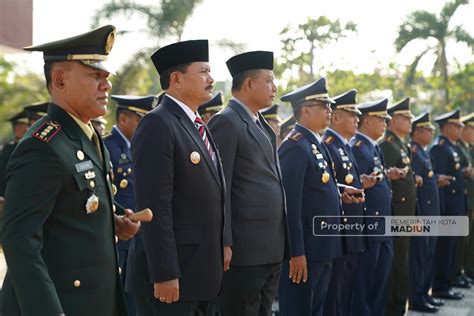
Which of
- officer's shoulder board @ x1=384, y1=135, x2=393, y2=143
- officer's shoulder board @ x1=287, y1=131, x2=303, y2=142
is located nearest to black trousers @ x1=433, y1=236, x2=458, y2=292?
officer's shoulder board @ x1=384, y1=135, x2=393, y2=143

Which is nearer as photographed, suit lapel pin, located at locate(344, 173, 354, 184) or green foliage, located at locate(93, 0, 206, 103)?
suit lapel pin, located at locate(344, 173, 354, 184)

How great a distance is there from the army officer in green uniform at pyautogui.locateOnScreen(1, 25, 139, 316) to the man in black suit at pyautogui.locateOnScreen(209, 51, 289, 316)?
1.28 metres

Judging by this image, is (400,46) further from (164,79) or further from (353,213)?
(164,79)

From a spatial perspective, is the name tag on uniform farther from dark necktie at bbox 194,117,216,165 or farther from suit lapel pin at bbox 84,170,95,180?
dark necktie at bbox 194,117,216,165

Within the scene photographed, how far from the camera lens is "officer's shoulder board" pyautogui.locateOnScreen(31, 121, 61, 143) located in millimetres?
2484

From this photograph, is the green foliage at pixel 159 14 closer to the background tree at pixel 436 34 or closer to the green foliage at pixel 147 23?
the green foliage at pixel 147 23

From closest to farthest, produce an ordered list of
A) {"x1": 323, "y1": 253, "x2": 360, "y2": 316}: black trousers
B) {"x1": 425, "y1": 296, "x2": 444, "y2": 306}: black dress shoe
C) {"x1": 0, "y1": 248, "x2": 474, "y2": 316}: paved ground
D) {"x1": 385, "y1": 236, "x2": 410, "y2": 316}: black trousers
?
{"x1": 323, "y1": 253, "x2": 360, "y2": 316}: black trousers → {"x1": 385, "y1": 236, "x2": 410, "y2": 316}: black trousers → {"x1": 0, "y1": 248, "x2": 474, "y2": 316}: paved ground → {"x1": 425, "y1": 296, "x2": 444, "y2": 306}: black dress shoe

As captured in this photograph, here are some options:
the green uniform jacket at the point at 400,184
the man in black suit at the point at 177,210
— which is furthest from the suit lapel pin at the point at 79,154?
the green uniform jacket at the point at 400,184

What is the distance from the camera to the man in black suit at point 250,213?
4.09 m

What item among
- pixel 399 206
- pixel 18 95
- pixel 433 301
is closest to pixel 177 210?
pixel 399 206

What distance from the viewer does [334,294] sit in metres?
5.55

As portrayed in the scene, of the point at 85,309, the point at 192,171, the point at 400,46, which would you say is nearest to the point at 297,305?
the point at 192,171

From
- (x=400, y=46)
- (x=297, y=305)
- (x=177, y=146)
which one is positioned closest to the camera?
(x=177, y=146)

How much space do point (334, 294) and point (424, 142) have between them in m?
3.25
